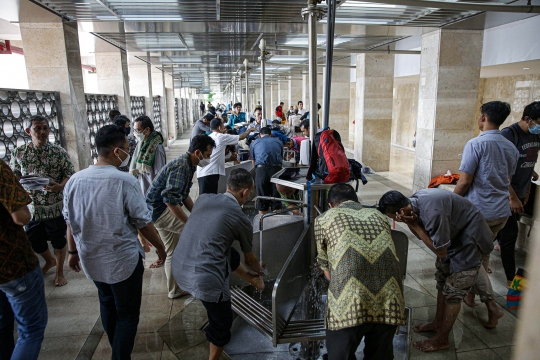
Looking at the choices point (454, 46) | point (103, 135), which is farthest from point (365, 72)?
point (103, 135)

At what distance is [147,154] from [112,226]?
2.59m

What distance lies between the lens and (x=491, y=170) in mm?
3617

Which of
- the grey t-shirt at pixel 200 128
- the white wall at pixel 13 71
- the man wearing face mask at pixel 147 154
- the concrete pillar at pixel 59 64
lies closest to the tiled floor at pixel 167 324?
the man wearing face mask at pixel 147 154

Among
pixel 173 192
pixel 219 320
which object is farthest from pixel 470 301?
pixel 173 192

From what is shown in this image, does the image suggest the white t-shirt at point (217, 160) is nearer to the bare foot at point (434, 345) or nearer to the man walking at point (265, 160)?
the man walking at point (265, 160)

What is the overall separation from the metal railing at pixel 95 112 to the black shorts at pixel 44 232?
3.91m

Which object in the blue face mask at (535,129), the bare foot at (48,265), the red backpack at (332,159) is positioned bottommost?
the bare foot at (48,265)

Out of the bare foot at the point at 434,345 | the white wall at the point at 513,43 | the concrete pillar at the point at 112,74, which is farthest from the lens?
the concrete pillar at the point at 112,74

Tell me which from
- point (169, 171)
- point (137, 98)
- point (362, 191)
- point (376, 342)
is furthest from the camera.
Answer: point (137, 98)

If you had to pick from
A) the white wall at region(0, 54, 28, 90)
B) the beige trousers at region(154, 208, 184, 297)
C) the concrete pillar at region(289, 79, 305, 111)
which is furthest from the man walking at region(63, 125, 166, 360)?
the concrete pillar at region(289, 79, 305, 111)

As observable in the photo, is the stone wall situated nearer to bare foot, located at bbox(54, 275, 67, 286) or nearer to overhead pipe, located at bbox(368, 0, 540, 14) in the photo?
overhead pipe, located at bbox(368, 0, 540, 14)

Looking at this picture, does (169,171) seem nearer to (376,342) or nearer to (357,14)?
(376,342)

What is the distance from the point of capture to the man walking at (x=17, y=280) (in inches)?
93.1

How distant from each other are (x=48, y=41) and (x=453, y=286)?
710cm
